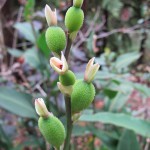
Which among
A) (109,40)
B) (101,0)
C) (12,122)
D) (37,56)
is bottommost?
(109,40)

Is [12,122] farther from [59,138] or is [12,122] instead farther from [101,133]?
[59,138]

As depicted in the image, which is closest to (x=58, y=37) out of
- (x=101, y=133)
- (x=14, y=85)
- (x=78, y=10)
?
(x=78, y=10)

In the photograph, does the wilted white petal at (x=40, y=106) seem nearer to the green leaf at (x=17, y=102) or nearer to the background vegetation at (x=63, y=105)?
the background vegetation at (x=63, y=105)

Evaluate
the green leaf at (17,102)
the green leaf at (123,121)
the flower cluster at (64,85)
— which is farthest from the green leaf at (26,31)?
the flower cluster at (64,85)

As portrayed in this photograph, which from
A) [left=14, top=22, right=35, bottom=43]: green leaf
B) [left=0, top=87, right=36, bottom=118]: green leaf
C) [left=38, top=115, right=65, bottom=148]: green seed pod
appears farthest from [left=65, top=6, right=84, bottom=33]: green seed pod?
[left=14, top=22, right=35, bottom=43]: green leaf

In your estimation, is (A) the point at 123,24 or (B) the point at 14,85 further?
(A) the point at 123,24

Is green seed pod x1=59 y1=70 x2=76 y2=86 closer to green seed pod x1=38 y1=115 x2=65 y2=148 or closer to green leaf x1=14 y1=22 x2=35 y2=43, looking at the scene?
green seed pod x1=38 y1=115 x2=65 y2=148

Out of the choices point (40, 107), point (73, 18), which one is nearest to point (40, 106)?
point (40, 107)

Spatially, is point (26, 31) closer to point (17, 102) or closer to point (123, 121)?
point (17, 102)
